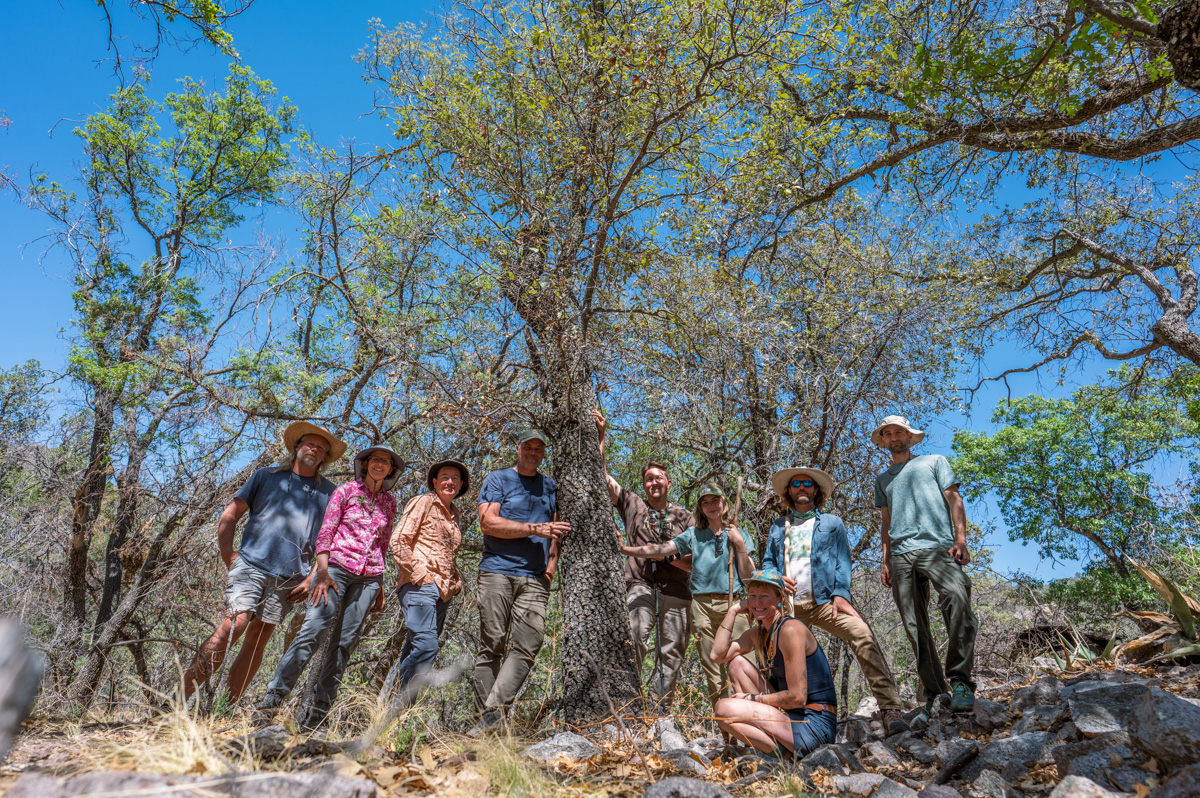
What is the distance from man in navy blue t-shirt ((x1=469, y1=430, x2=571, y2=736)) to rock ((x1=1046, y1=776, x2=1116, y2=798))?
10.2 feet

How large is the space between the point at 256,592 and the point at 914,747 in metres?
4.26

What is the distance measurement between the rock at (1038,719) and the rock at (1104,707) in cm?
20

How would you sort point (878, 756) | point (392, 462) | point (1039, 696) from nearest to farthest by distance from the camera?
1. point (878, 756)
2. point (1039, 696)
3. point (392, 462)

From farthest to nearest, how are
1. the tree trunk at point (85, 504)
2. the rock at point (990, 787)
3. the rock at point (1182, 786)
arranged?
the tree trunk at point (85, 504) < the rock at point (990, 787) < the rock at point (1182, 786)

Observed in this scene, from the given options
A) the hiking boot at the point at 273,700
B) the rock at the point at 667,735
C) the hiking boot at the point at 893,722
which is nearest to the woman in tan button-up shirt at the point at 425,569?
the hiking boot at the point at 273,700

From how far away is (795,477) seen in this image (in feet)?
17.4

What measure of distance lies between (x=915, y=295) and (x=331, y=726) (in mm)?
8977

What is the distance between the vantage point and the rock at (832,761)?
316 centimetres

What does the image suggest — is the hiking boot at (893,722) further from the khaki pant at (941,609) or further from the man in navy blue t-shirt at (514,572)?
the man in navy blue t-shirt at (514,572)

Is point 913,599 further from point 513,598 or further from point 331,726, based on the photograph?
point 331,726

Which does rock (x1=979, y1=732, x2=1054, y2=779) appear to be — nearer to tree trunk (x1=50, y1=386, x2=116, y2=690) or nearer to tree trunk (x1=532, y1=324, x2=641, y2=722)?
tree trunk (x1=532, y1=324, x2=641, y2=722)

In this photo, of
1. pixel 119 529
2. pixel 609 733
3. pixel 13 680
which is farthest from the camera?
pixel 119 529

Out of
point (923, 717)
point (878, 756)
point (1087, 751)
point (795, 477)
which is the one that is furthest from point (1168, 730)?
point (795, 477)

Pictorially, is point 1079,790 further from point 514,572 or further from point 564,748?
point 514,572
